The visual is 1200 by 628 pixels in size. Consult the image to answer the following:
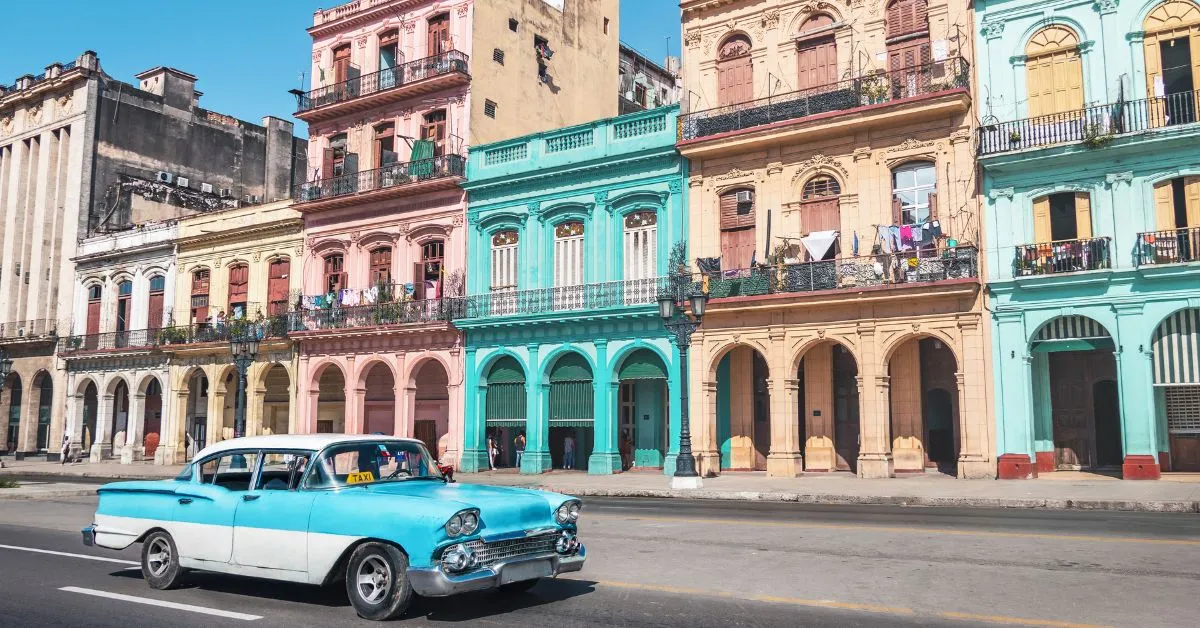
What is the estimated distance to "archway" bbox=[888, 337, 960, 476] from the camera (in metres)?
25.6

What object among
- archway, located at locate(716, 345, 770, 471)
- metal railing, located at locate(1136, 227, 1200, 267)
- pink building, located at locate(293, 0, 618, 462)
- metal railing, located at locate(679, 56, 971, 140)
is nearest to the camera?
metal railing, located at locate(1136, 227, 1200, 267)

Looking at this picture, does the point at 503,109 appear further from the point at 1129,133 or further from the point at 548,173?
the point at 1129,133

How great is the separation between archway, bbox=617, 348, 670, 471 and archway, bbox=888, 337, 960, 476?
6.63 metres

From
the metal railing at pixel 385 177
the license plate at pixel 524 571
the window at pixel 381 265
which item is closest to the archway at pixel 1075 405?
the metal railing at pixel 385 177

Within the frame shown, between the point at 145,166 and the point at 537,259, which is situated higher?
the point at 145,166

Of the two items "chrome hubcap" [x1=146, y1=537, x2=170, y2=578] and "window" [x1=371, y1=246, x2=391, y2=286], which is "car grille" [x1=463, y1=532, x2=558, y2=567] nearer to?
"chrome hubcap" [x1=146, y1=537, x2=170, y2=578]

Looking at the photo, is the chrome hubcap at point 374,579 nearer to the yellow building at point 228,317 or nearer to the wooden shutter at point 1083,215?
the wooden shutter at point 1083,215

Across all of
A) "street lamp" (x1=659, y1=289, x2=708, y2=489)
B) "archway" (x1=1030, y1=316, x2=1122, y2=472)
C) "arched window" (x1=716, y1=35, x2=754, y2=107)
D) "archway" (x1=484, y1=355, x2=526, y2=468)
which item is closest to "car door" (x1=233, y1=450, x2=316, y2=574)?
"street lamp" (x1=659, y1=289, x2=708, y2=489)

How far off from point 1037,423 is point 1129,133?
700 centimetres

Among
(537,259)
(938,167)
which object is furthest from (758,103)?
(537,259)

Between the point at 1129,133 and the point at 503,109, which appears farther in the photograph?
the point at 503,109

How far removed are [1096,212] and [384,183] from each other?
74.3ft

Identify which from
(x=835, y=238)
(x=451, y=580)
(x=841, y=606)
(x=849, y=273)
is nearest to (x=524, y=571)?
(x=451, y=580)

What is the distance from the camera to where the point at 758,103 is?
90.9 ft
